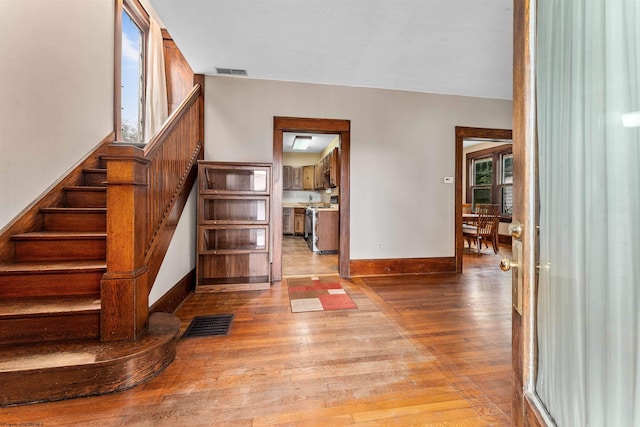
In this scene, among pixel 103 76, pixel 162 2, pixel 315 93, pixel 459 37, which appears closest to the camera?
pixel 162 2

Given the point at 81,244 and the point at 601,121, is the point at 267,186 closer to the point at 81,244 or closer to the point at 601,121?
the point at 81,244

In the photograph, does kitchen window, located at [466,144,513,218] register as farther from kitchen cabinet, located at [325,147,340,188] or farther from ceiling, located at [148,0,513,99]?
kitchen cabinet, located at [325,147,340,188]

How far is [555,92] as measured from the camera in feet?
2.35

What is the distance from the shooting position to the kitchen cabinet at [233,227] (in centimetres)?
307

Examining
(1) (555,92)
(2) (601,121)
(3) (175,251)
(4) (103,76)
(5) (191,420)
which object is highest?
(4) (103,76)

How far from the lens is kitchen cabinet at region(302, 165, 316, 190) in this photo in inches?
310

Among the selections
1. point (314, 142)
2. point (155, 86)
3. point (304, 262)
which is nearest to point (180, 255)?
point (304, 262)

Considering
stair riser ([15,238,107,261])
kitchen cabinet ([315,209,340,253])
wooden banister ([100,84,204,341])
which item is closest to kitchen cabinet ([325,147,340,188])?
kitchen cabinet ([315,209,340,253])

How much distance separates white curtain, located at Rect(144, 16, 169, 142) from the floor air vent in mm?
2920

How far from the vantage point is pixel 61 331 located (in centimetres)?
157

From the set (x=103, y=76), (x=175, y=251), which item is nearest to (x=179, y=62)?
(x=103, y=76)

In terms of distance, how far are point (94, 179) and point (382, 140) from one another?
3.48 metres

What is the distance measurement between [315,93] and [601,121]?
11.1 feet

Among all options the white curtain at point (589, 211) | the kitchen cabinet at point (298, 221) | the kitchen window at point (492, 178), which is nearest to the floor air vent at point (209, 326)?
the white curtain at point (589, 211)
